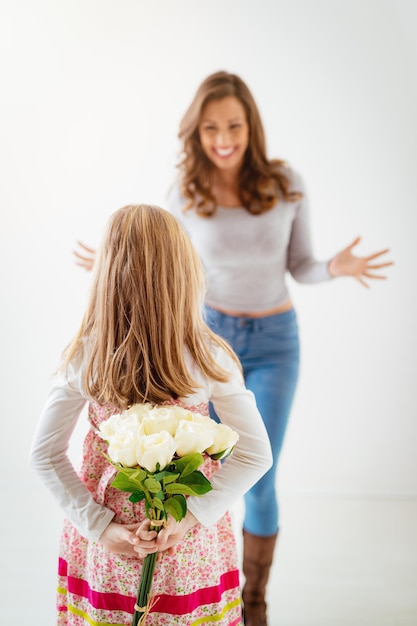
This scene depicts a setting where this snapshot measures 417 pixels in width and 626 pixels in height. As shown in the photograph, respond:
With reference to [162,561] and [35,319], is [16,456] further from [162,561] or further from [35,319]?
[162,561]

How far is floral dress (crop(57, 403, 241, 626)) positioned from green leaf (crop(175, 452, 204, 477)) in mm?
284

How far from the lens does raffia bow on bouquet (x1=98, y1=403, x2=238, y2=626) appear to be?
1.07 meters

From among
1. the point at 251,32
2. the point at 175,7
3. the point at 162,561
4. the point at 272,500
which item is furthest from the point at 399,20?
the point at 162,561

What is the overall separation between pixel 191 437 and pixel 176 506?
0.14 metres

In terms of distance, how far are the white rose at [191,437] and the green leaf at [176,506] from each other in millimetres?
91

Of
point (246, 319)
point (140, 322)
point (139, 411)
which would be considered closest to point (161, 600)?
point (139, 411)

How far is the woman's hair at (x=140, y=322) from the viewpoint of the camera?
129cm

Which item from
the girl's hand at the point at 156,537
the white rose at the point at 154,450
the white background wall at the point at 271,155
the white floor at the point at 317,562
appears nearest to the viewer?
the white rose at the point at 154,450

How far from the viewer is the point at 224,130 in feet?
6.56

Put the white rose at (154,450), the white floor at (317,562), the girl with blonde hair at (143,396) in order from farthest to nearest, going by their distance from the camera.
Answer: the white floor at (317,562), the girl with blonde hair at (143,396), the white rose at (154,450)

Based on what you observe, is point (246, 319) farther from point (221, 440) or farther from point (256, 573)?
point (221, 440)

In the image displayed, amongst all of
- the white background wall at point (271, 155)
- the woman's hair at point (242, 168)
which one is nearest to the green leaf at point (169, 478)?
the woman's hair at point (242, 168)

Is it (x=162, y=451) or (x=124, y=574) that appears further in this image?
(x=124, y=574)

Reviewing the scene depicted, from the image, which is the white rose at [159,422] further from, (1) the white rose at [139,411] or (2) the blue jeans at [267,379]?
(2) the blue jeans at [267,379]
